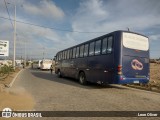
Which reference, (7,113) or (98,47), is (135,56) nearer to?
(98,47)

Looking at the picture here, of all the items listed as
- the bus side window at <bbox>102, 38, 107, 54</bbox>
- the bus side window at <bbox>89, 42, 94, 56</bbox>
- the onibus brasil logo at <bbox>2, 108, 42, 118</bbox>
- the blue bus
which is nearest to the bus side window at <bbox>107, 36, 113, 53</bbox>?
the blue bus

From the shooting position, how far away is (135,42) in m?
13.0

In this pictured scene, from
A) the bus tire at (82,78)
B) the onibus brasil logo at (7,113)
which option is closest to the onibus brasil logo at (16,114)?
the onibus brasil logo at (7,113)

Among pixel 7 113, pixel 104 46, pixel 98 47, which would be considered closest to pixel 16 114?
pixel 7 113

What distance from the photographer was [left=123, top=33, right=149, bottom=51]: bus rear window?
41.2ft

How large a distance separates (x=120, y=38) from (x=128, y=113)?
19.4 feet

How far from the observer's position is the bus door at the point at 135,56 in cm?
1252

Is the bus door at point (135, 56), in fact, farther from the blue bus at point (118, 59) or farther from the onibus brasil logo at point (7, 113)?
the onibus brasil logo at point (7, 113)

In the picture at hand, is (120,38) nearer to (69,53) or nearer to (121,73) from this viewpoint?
(121,73)

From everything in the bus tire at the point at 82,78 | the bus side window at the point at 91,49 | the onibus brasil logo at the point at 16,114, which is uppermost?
the bus side window at the point at 91,49

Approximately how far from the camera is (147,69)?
44.3 ft

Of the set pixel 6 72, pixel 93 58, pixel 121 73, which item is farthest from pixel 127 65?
pixel 6 72

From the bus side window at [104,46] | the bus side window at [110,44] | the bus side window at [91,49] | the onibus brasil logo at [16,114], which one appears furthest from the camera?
the bus side window at [91,49]

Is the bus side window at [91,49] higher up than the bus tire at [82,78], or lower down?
higher up
